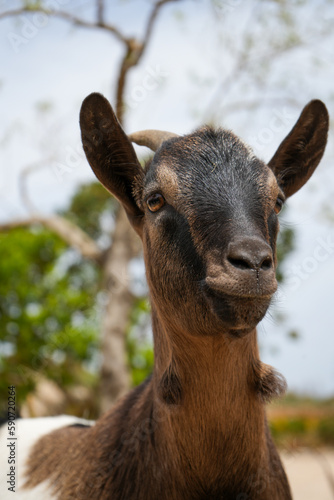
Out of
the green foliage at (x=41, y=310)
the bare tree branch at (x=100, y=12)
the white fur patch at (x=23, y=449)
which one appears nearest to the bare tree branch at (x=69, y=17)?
the bare tree branch at (x=100, y=12)

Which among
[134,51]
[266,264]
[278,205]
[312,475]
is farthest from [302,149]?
[134,51]

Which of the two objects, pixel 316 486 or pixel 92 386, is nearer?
pixel 316 486

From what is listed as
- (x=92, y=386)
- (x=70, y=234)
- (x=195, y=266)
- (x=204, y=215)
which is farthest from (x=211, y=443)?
(x=92, y=386)

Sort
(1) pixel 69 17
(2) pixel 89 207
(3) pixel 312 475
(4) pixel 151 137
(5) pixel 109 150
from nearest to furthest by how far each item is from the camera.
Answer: (5) pixel 109 150
(4) pixel 151 137
(3) pixel 312 475
(1) pixel 69 17
(2) pixel 89 207

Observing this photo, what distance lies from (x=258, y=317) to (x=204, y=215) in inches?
25.5

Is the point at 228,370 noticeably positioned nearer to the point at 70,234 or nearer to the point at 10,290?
the point at 70,234

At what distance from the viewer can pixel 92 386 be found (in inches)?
611

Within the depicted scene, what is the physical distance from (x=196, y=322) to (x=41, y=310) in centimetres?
1452

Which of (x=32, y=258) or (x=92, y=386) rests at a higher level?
(x=32, y=258)

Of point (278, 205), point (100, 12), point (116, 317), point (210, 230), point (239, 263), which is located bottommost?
point (116, 317)

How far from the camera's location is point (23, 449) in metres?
4.48

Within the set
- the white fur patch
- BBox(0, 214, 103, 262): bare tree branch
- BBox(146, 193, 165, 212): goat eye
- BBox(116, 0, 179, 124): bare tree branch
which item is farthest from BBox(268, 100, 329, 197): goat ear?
BBox(0, 214, 103, 262): bare tree branch

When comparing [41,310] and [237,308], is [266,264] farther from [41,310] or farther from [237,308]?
[41,310]

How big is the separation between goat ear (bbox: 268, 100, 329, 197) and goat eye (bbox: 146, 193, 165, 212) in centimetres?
102
